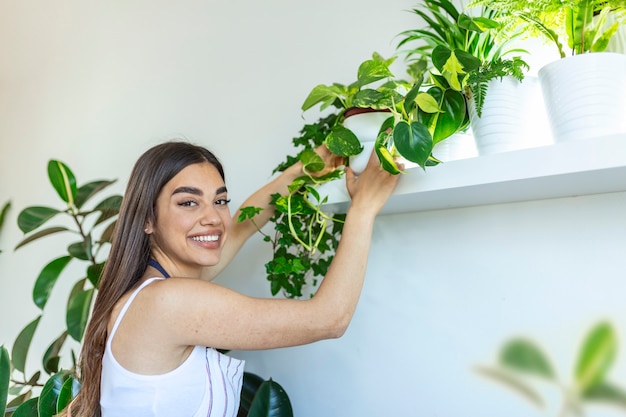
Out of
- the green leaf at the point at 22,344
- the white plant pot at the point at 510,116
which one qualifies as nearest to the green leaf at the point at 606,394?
the white plant pot at the point at 510,116

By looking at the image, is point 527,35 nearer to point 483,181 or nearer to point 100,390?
point 483,181

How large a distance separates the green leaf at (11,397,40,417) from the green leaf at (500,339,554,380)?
112 centimetres

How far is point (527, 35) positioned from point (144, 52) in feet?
4.94

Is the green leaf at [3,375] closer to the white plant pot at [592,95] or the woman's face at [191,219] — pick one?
the woman's face at [191,219]

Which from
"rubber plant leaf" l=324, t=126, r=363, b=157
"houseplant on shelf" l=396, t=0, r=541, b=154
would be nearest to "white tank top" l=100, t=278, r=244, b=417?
"rubber plant leaf" l=324, t=126, r=363, b=157

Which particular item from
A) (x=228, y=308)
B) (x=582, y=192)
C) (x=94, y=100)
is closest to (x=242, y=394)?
(x=228, y=308)

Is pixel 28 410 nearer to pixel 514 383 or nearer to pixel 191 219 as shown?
pixel 191 219

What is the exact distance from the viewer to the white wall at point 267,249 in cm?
89

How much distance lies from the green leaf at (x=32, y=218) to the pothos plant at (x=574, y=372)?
1317 mm

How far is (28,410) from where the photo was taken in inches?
47.0

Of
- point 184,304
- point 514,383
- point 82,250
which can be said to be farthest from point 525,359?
point 82,250

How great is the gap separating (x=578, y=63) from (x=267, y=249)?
0.91 metres

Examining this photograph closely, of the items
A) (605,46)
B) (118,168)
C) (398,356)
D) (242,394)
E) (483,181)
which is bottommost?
(242,394)

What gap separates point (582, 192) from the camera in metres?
0.83
